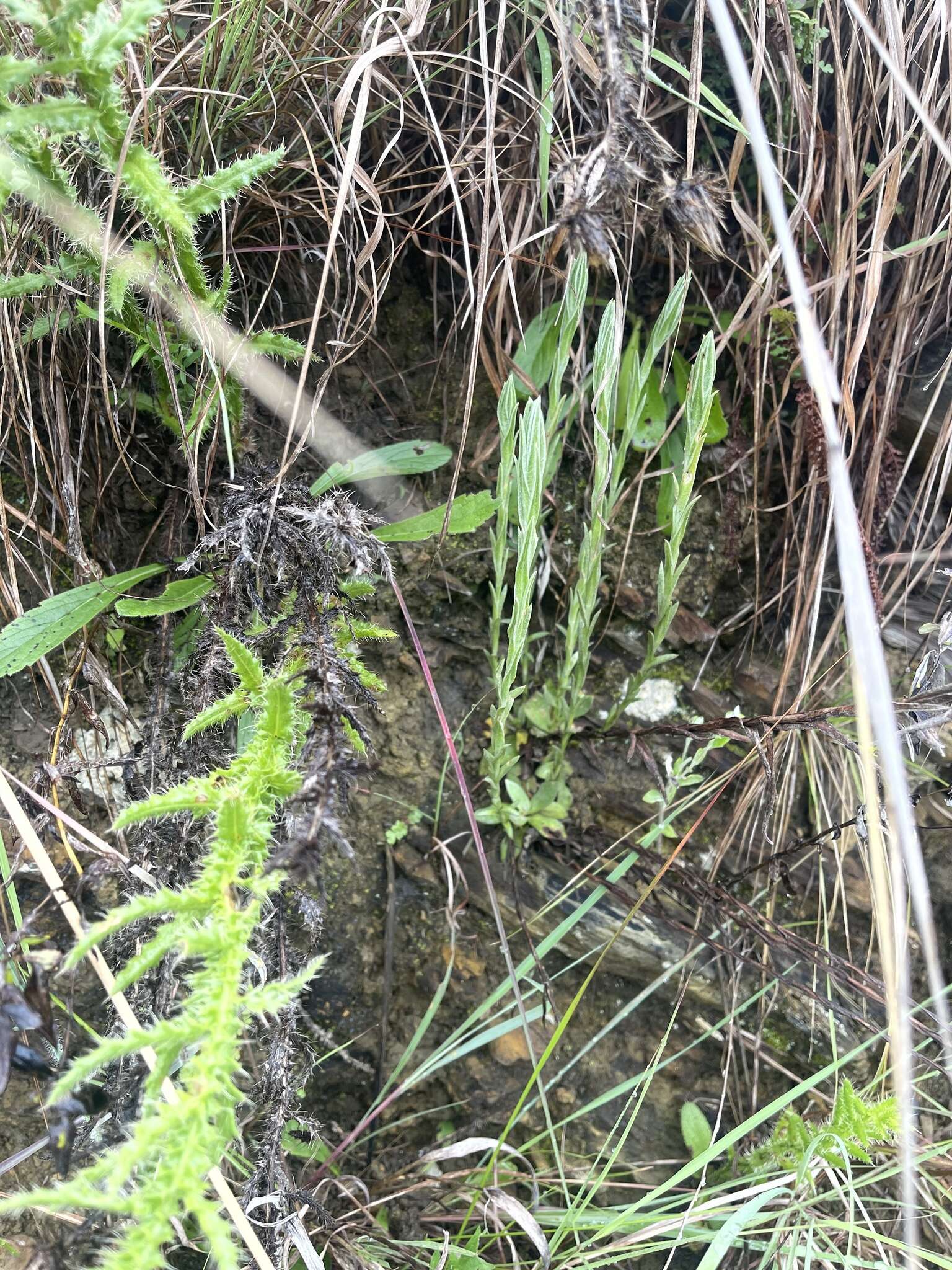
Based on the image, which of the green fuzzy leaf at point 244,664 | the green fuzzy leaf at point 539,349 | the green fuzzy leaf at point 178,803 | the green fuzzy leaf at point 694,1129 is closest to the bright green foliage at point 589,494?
the green fuzzy leaf at point 539,349

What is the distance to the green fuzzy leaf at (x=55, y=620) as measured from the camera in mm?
1060

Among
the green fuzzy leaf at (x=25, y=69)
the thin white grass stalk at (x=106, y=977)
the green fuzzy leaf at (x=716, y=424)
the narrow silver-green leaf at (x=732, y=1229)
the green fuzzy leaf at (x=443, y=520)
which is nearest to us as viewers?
the green fuzzy leaf at (x=25, y=69)

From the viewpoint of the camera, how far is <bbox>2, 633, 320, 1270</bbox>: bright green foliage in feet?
1.97

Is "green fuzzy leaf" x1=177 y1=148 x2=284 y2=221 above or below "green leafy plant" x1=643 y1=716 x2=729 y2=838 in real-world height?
above

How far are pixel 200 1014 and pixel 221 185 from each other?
85cm

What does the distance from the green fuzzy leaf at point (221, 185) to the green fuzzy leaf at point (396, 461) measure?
0.38 meters

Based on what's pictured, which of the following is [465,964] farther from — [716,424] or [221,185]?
[221,185]

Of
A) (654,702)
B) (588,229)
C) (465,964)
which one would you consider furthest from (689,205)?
(465,964)

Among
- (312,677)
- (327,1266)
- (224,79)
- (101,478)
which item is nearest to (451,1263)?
(327,1266)

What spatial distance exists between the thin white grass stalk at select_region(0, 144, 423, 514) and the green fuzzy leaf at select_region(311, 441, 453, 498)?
51mm

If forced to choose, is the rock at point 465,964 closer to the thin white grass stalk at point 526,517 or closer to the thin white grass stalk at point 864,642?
the thin white grass stalk at point 526,517

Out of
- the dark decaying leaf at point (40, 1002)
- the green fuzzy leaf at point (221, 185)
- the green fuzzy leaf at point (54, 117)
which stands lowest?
the dark decaying leaf at point (40, 1002)

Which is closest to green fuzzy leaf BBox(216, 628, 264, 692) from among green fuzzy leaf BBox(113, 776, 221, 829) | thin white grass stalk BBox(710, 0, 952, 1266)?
green fuzzy leaf BBox(113, 776, 221, 829)

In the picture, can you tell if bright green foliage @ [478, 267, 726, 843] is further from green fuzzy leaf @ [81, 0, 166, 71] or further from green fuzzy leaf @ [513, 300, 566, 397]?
green fuzzy leaf @ [81, 0, 166, 71]
